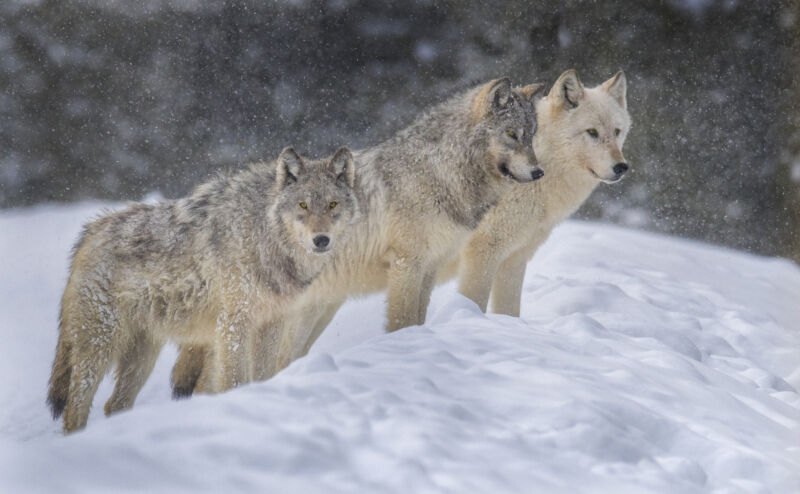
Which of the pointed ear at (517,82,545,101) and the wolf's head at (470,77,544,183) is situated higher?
the pointed ear at (517,82,545,101)

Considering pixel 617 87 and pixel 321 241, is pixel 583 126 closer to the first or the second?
pixel 617 87

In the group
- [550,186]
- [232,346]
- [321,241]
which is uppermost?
[550,186]

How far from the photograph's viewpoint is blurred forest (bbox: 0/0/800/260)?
5324 mm

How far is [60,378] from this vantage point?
377 cm

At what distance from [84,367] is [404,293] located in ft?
5.98

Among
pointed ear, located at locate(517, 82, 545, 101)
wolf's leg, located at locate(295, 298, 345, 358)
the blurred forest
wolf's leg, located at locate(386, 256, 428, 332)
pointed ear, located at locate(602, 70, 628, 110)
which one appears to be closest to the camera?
wolf's leg, located at locate(386, 256, 428, 332)

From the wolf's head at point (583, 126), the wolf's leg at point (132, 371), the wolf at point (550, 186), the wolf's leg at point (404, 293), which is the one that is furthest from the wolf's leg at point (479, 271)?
the wolf's leg at point (132, 371)

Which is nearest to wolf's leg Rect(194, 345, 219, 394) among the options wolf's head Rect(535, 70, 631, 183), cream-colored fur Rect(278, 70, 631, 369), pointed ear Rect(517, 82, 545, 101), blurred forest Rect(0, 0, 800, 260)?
cream-colored fur Rect(278, 70, 631, 369)

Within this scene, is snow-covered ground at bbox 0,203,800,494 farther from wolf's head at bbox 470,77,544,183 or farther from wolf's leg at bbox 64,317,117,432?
wolf's leg at bbox 64,317,117,432

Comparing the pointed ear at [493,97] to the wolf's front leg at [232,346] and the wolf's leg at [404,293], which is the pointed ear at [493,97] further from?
the wolf's front leg at [232,346]

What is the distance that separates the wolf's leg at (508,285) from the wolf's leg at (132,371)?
2.34 m

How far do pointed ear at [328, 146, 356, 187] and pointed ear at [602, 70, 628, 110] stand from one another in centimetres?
211

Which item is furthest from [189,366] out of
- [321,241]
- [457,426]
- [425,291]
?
[457,426]

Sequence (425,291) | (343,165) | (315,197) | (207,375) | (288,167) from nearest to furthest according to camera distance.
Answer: (315,197), (288,167), (343,165), (207,375), (425,291)
